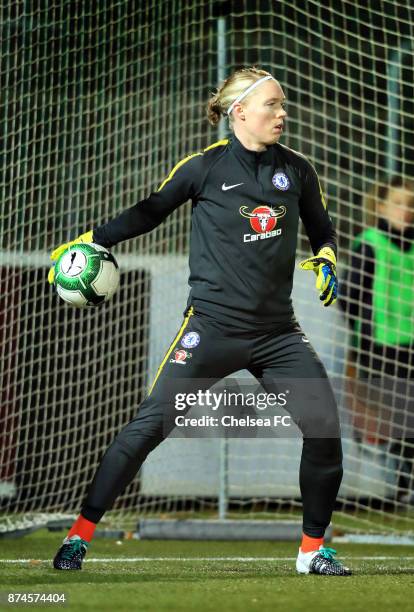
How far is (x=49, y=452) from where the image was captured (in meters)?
8.14

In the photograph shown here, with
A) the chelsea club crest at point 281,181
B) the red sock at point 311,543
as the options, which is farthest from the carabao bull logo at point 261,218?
the red sock at point 311,543

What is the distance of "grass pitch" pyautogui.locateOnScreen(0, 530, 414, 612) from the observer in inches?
149

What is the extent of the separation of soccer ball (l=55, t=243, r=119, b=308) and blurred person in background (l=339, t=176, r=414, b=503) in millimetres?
3580

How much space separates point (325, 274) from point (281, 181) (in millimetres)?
405

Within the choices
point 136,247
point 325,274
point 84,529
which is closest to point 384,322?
point 136,247

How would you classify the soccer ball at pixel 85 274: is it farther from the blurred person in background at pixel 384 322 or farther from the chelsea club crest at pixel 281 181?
the blurred person in background at pixel 384 322

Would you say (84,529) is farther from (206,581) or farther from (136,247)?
(136,247)

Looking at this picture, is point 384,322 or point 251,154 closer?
point 251,154

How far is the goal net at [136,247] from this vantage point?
8047mm

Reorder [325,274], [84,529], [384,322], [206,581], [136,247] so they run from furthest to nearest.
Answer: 1. [136,247]
2. [384,322]
3. [325,274]
4. [84,529]
5. [206,581]

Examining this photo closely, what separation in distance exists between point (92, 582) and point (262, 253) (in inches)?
54.5

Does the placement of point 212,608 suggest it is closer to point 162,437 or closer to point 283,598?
point 283,598

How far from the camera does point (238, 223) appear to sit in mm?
4730
